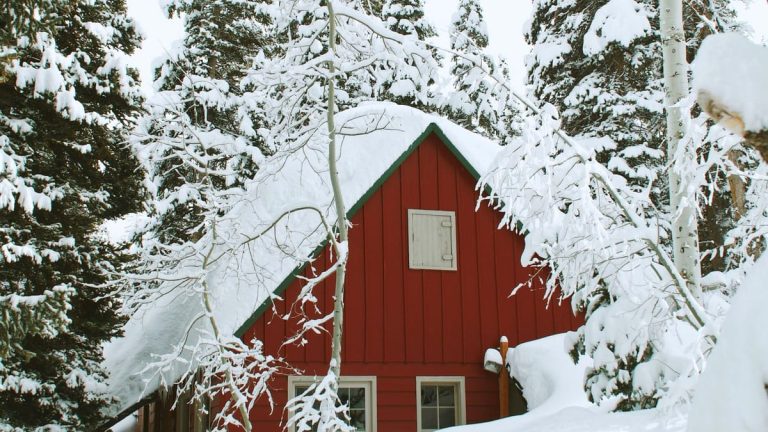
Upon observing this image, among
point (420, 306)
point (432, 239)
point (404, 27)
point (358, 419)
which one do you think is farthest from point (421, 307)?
point (404, 27)

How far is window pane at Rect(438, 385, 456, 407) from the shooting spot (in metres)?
11.9

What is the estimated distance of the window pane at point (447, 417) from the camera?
11.8 m

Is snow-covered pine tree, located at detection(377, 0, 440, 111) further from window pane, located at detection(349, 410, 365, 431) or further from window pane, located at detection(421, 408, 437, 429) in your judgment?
window pane, located at detection(349, 410, 365, 431)

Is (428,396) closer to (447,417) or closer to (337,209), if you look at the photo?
(447,417)

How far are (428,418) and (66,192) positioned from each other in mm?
6144

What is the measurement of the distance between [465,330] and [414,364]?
39.1 inches

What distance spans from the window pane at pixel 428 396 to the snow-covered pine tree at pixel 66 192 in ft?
15.1

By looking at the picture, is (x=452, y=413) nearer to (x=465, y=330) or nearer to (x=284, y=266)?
(x=465, y=330)

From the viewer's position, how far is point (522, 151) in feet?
16.9

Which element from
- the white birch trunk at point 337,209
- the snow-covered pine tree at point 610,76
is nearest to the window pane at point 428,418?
the white birch trunk at point 337,209

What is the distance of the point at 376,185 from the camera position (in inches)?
468

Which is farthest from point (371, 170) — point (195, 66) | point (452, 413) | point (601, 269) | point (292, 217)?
point (195, 66)

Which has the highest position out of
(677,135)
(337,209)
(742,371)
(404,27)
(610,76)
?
(404,27)

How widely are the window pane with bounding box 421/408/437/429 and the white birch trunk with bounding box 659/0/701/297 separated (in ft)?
18.5
